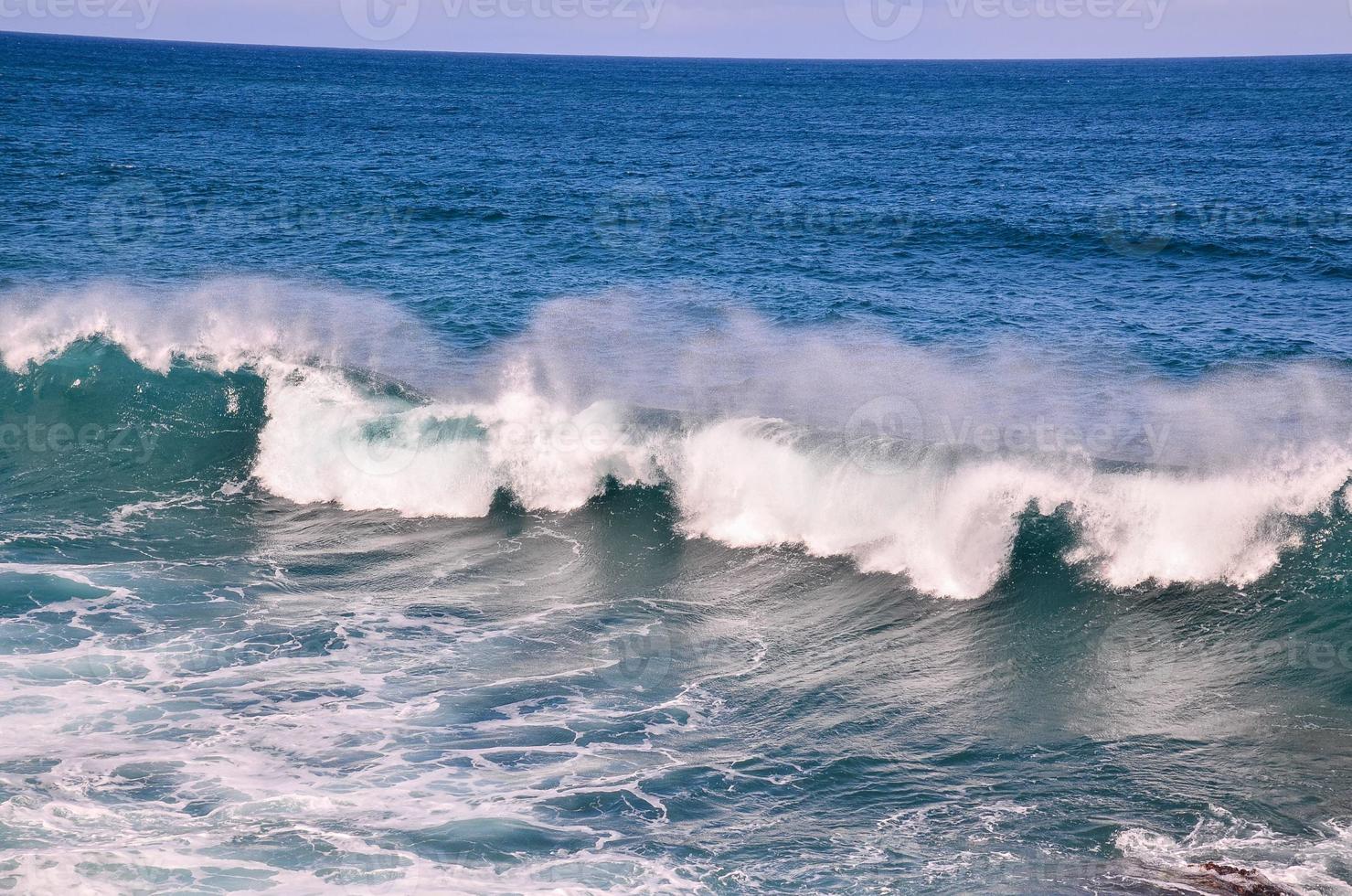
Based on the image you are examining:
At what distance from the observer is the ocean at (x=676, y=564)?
11.2 m

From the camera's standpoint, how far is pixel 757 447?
65.4 feet

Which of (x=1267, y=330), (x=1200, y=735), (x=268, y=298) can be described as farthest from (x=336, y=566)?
(x=1267, y=330)

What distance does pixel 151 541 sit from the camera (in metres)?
18.6

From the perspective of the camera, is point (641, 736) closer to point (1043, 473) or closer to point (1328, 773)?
point (1328, 773)

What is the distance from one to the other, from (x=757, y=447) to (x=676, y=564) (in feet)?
9.56

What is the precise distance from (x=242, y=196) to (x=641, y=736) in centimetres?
4468

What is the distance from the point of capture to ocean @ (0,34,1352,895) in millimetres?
11234

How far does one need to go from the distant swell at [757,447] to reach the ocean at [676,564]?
0.30ft

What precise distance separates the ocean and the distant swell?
91 mm
